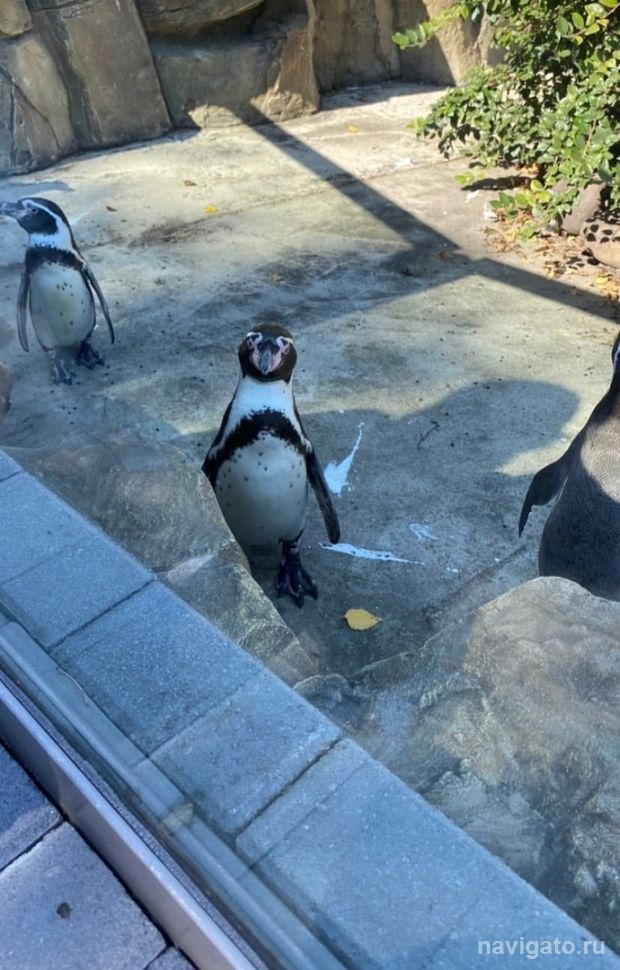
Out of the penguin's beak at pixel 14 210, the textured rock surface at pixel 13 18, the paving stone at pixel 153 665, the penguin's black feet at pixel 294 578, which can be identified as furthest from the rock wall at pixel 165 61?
the paving stone at pixel 153 665

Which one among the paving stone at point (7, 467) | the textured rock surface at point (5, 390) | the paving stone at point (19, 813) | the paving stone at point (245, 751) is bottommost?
the textured rock surface at point (5, 390)

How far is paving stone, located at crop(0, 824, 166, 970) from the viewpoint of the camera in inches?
43.7

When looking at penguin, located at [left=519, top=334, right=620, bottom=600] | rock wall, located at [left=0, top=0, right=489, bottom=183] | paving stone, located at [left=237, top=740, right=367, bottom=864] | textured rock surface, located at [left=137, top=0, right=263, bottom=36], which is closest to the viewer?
paving stone, located at [left=237, top=740, right=367, bottom=864]

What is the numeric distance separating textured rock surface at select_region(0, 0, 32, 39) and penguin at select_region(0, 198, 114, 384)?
2551mm

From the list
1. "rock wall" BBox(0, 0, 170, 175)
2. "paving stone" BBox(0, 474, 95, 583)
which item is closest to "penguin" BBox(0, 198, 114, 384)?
"paving stone" BBox(0, 474, 95, 583)

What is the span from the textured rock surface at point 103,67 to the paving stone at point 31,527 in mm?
4852

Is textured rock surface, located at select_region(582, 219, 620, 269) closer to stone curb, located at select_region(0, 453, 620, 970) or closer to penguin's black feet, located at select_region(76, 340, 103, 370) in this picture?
penguin's black feet, located at select_region(76, 340, 103, 370)

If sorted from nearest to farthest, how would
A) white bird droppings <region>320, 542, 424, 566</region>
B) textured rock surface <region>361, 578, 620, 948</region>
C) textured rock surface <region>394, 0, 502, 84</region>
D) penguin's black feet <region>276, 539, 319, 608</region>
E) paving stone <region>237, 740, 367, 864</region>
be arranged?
1. paving stone <region>237, 740, 367, 864</region>
2. textured rock surface <region>361, 578, 620, 948</region>
3. penguin's black feet <region>276, 539, 319, 608</region>
4. white bird droppings <region>320, 542, 424, 566</region>
5. textured rock surface <region>394, 0, 502, 84</region>

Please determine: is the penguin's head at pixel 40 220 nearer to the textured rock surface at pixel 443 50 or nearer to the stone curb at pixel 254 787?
the stone curb at pixel 254 787

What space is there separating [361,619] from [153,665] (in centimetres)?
115

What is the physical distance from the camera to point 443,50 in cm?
721

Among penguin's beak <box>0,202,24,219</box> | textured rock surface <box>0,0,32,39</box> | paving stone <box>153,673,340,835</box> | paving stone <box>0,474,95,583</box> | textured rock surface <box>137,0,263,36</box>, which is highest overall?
textured rock surface <box>0,0,32,39</box>

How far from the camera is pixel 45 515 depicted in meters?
1.68

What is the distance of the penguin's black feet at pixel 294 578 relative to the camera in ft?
8.36
